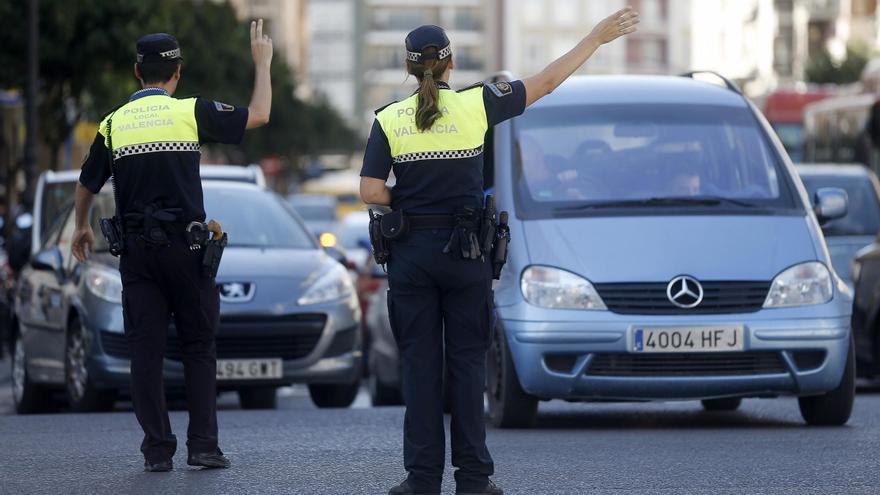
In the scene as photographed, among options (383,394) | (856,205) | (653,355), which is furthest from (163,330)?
(856,205)

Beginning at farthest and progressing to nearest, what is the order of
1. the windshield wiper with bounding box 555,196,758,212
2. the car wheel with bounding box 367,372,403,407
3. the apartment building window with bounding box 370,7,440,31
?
1. the apartment building window with bounding box 370,7,440,31
2. the car wheel with bounding box 367,372,403,407
3. the windshield wiper with bounding box 555,196,758,212

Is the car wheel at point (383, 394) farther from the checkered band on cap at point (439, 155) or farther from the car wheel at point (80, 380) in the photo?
the checkered band on cap at point (439, 155)

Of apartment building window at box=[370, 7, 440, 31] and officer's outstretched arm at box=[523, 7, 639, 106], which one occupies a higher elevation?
officer's outstretched arm at box=[523, 7, 639, 106]

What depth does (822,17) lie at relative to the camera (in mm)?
109875

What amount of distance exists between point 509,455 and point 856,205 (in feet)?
30.0

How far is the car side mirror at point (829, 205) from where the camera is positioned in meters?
11.5

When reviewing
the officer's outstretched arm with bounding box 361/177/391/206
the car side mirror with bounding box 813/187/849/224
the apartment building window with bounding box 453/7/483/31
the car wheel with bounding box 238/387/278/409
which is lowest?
the apartment building window with bounding box 453/7/483/31

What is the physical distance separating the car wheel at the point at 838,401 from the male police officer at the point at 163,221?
351cm

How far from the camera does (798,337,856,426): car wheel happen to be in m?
10.5

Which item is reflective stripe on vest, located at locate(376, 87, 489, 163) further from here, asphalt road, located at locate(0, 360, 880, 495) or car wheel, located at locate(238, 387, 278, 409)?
car wheel, located at locate(238, 387, 278, 409)

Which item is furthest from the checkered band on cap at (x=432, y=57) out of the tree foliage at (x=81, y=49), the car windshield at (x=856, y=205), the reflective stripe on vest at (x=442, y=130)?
the tree foliage at (x=81, y=49)

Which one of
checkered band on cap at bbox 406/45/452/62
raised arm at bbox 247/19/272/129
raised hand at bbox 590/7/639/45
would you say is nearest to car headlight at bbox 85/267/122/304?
raised arm at bbox 247/19/272/129

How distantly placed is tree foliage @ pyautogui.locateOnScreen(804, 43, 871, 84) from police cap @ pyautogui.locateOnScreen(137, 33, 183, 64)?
86.1 metres

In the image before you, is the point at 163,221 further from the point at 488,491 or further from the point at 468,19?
the point at 468,19
